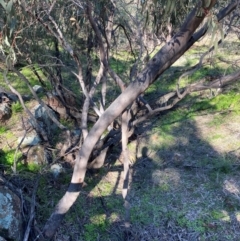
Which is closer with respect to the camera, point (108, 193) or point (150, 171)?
point (108, 193)

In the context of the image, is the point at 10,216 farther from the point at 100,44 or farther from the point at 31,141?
the point at 100,44

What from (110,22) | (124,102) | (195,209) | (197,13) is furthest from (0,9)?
(195,209)

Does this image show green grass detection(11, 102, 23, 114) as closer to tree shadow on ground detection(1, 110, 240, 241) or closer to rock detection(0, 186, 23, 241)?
tree shadow on ground detection(1, 110, 240, 241)

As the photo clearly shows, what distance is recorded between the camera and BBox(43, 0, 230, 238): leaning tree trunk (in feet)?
8.77

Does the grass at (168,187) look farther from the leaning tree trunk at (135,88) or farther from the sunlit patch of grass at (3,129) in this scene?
the leaning tree trunk at (135,88)

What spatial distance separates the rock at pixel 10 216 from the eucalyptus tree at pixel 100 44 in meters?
0.26

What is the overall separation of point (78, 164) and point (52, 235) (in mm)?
738

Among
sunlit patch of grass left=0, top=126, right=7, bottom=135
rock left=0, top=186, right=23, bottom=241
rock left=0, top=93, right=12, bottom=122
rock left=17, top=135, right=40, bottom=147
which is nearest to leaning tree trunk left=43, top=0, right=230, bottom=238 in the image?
rock left=0, top=186, right=23, bottom=241

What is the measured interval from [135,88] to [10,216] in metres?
1.61

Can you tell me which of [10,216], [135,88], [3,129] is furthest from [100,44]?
[3,129]

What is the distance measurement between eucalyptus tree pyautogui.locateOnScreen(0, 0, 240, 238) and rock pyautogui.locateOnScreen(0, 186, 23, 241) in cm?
26

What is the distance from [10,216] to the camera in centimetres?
317

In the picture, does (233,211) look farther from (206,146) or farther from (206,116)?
(206,116)

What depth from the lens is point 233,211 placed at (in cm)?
371
